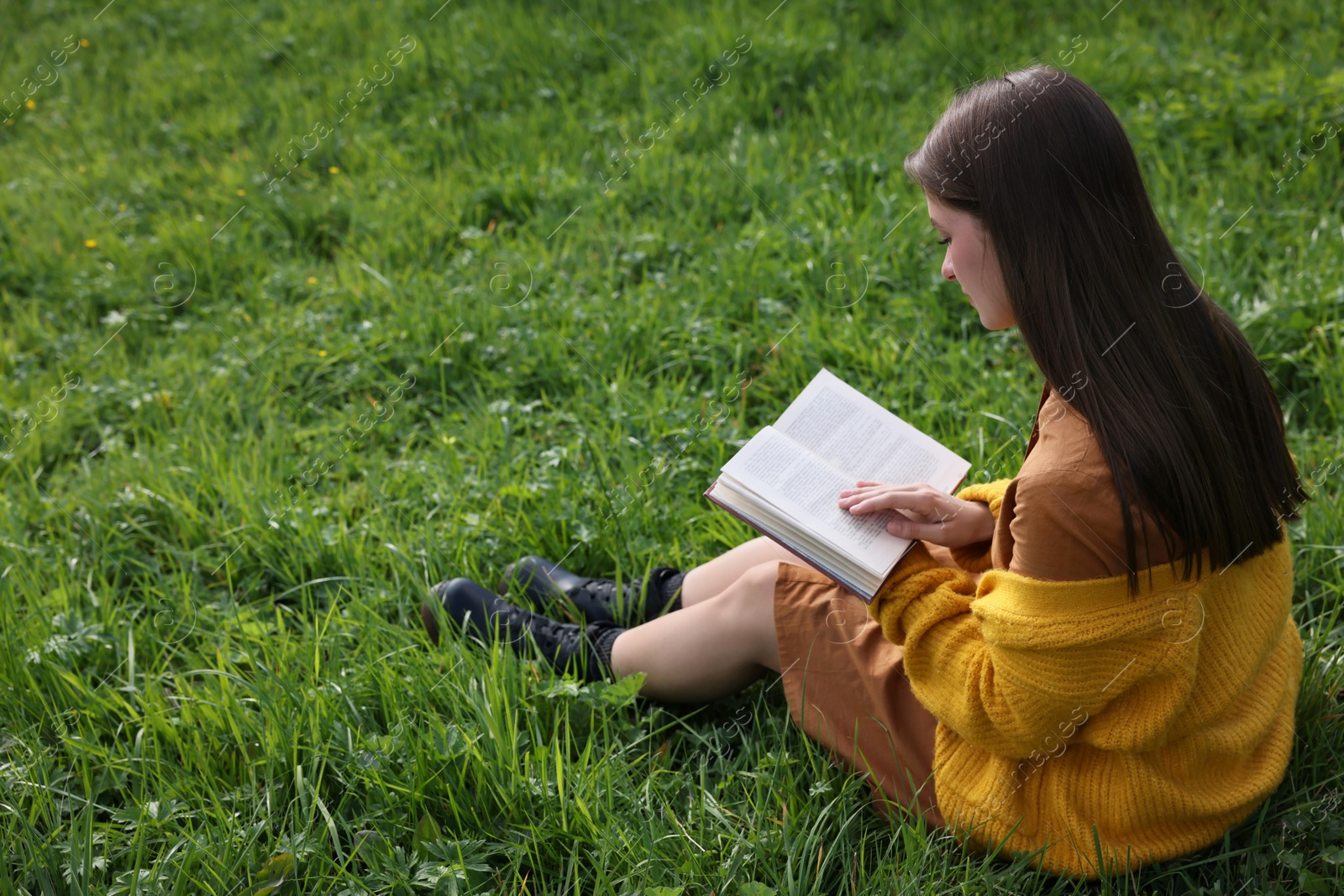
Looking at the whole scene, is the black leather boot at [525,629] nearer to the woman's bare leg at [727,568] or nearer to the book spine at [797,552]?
Answer: the woman's bare leg at [727,568]

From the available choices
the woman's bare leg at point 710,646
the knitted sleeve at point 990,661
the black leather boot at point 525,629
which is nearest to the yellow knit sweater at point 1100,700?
the knitted sleeve at point 990,661

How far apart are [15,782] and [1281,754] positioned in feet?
7.78

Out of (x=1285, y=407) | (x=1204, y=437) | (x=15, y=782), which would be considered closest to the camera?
(x=1204, y=437)

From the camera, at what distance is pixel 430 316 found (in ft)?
11.1

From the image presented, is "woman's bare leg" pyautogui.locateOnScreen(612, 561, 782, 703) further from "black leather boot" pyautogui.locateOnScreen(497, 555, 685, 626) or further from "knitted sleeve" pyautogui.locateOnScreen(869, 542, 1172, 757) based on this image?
"knitted sleeve" pyautogui.locateOnScreen(869, 542, 1172, 757)

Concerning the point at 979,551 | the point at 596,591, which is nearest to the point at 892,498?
the point at 979,551

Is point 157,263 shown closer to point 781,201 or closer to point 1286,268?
point 781,201

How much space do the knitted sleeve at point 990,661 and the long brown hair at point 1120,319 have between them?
0.13m

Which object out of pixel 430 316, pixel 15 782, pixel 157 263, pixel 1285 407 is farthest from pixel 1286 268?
pixel 157 263

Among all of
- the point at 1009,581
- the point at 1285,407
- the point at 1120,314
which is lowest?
the point at 1285,407

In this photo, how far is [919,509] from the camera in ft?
5.87

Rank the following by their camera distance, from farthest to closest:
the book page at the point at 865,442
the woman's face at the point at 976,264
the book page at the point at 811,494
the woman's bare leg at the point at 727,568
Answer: the woman's bare leg at the point at 727,568 < the book page at the point at 865,442 < the book page at the point at 811,494 < the woman's face at the point at 976,264

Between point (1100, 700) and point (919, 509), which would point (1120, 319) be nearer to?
point (919, 509)

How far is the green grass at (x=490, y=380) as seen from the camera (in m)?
1.93
